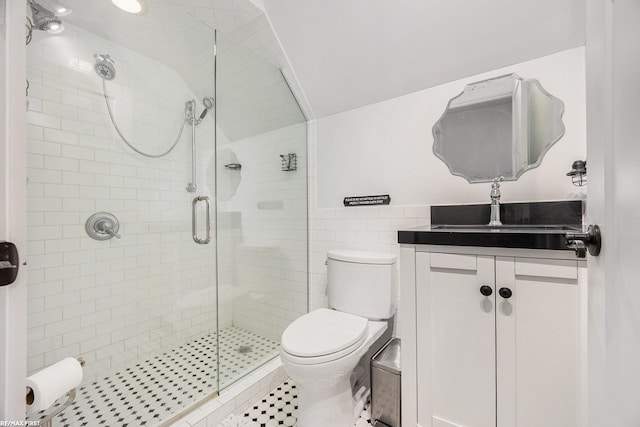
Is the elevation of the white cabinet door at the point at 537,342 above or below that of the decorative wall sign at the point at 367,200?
below

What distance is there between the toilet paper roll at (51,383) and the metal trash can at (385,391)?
3.88ft

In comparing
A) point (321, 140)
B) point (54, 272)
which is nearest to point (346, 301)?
point (321, 140)

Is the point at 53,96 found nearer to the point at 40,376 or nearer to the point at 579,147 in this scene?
the point at 40,376

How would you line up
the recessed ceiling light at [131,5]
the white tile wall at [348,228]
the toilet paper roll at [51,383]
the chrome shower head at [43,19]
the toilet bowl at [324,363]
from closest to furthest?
1. the toilet paper roll at [51,383]
2. the toilet bowl at [324,363]
3. the chrome shower head at [43,19]
4. the recessed ceiling light at [131,5]
5. the white tile wall at [348,228]

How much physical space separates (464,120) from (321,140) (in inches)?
39.3

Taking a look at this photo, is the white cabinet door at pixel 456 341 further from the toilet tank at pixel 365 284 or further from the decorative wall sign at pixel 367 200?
the decorative wall sign at pixel 367 200

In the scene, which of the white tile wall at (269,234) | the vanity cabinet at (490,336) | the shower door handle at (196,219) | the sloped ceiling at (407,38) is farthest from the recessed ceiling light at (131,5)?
the vanity cabinet at (490,336)

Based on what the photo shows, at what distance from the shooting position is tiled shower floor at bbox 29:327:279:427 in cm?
125

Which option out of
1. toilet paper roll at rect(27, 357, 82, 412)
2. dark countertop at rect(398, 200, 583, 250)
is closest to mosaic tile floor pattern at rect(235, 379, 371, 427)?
toilet paper roll at rect(27, 357, 82, 412)

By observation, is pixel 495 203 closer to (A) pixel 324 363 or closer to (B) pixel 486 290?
(B) pixel 486 290

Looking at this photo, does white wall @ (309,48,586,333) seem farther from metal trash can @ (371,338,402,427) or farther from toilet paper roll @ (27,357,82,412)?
toilet paper roll @ (27,357,82,412)

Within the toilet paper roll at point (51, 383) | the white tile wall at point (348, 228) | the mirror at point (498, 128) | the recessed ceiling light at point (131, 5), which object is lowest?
the toilet paper roll at point (51, 383)

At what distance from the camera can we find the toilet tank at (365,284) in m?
1.49

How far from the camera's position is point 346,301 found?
1569mm
